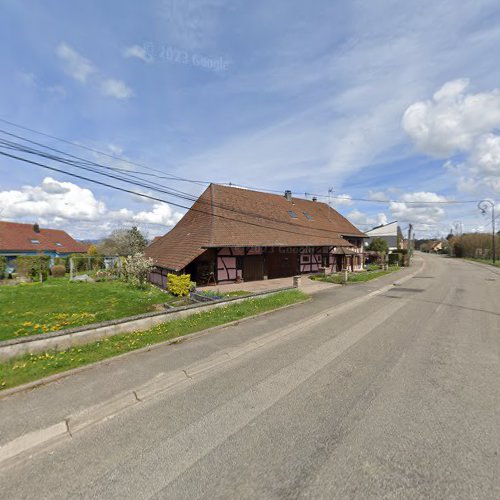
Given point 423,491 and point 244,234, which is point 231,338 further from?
point 244,234

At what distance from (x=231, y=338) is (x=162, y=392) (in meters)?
2.87

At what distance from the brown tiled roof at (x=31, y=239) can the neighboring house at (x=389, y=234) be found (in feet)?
179

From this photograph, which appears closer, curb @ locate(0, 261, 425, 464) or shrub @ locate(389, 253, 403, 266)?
curb @ locate(0, 261, 425, 464)

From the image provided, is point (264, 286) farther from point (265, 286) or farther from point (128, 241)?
point (128, 241)

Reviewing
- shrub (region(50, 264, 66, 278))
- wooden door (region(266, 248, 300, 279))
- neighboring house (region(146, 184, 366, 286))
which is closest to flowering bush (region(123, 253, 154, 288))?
neighboring house (region(146, 184, 366, 286))

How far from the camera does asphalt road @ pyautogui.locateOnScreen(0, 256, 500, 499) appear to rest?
2746mm

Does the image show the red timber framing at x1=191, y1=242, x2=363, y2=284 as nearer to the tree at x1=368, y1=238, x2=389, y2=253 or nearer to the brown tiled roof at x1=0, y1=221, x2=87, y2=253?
the tree at x1=368, y1=238, x2=389, y2=253

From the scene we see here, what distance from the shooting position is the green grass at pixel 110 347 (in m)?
5.22

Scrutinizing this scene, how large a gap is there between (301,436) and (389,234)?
6472 cm

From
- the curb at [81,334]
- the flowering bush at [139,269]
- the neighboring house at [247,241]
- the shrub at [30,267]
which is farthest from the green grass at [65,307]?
the shrub at [30,267]

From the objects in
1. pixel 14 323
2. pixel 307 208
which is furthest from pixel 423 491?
pixel 307 208

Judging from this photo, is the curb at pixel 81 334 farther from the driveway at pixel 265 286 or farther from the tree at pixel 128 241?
the tree at pixel 128 241

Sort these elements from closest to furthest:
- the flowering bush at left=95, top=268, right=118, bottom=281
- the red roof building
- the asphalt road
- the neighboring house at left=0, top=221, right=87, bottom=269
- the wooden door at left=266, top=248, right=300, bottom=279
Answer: the asphalt road < the wooden door at left=266, top=248, right=300, bottom=279 < the flowering bush at left=95, top=268, right=118, bottom=281 < the neighboring house at left=0, top=221, right=87, bottom=269 < the red roof building

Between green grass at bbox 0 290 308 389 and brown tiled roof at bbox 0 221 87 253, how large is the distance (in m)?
30.9
